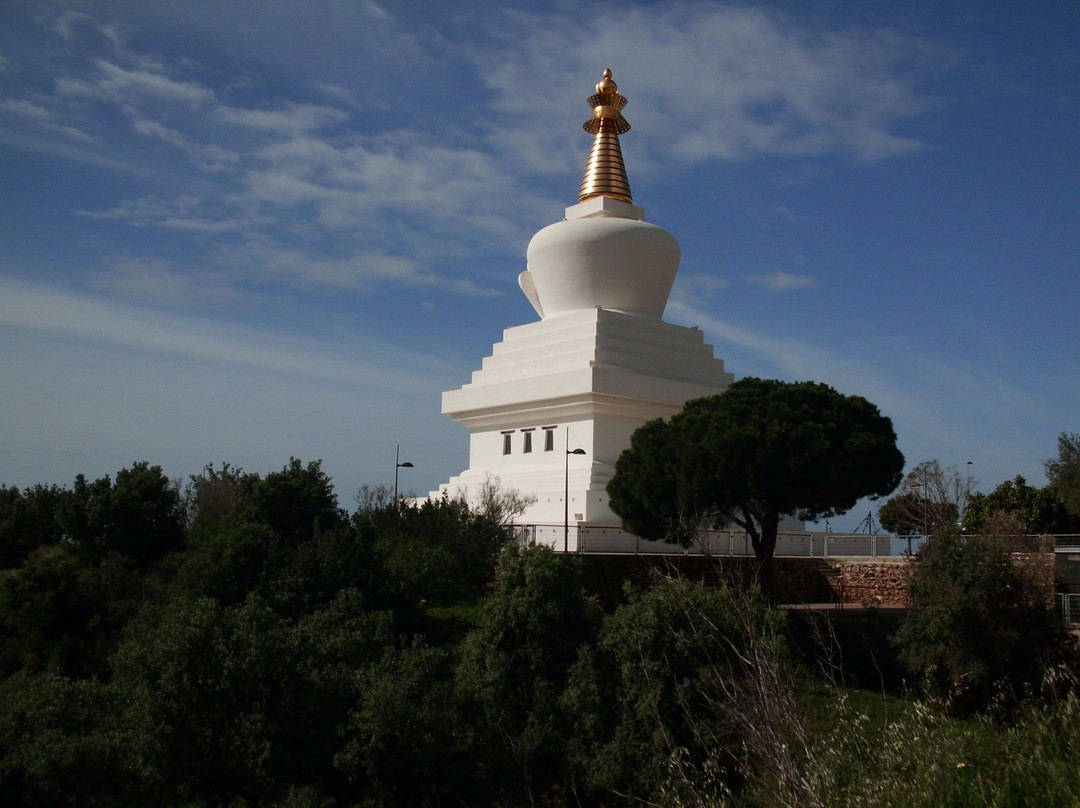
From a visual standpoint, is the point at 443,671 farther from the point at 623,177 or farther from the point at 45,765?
the point at 623,177

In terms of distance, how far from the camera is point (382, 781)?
14.7m

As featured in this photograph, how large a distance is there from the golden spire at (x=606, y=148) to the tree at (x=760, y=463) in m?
11.2

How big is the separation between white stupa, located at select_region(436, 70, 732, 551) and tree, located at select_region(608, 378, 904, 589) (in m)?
4.14

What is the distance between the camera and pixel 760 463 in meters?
19.7

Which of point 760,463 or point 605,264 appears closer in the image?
point 760,463

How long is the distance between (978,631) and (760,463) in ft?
15.4

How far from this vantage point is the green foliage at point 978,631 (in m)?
17.2

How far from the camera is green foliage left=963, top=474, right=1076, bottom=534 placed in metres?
35.3

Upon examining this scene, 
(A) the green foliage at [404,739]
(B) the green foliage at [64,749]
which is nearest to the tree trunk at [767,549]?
(A) the green foliage at [404,739]

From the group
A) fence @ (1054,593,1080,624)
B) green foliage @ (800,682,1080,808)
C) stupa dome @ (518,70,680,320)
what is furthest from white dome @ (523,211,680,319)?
green foliage @ (800,682,1080,808)

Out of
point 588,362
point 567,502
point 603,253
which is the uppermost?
point 603,253

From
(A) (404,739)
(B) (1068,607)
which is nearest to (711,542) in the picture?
(B) (1068,607)

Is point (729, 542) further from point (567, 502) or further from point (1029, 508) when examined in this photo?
point (1029, 508)

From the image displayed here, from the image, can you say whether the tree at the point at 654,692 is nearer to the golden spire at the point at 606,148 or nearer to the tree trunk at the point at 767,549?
the tree trunk at the point at 767,549
